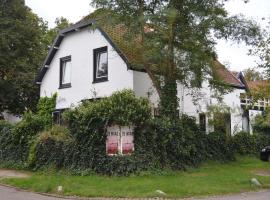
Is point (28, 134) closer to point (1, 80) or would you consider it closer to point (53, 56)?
point (53, 56)

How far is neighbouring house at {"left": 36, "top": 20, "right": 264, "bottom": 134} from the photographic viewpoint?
79.0ft

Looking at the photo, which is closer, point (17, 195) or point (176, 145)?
point (17, 195)

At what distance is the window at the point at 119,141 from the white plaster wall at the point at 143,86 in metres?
5.71

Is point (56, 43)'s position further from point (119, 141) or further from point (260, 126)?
point (260, 126)

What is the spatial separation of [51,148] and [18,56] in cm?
1615

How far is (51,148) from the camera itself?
19.8 m

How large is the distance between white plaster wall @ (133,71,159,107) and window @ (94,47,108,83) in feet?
6.55

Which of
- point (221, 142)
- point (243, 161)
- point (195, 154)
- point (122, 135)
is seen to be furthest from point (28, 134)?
point (243, 161)

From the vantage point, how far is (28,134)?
21.8 m

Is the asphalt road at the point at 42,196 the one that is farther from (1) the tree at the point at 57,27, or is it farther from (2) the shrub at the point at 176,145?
(1) the tree at the point at 57,27

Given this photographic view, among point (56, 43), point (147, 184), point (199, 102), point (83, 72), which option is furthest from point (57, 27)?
point (147, 184)

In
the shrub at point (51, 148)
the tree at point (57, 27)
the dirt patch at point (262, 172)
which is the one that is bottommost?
the dirt patch at point (262, 172)

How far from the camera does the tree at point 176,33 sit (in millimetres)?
20188

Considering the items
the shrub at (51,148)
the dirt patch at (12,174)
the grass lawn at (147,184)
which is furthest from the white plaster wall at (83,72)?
the grass lawn at (147,184)
